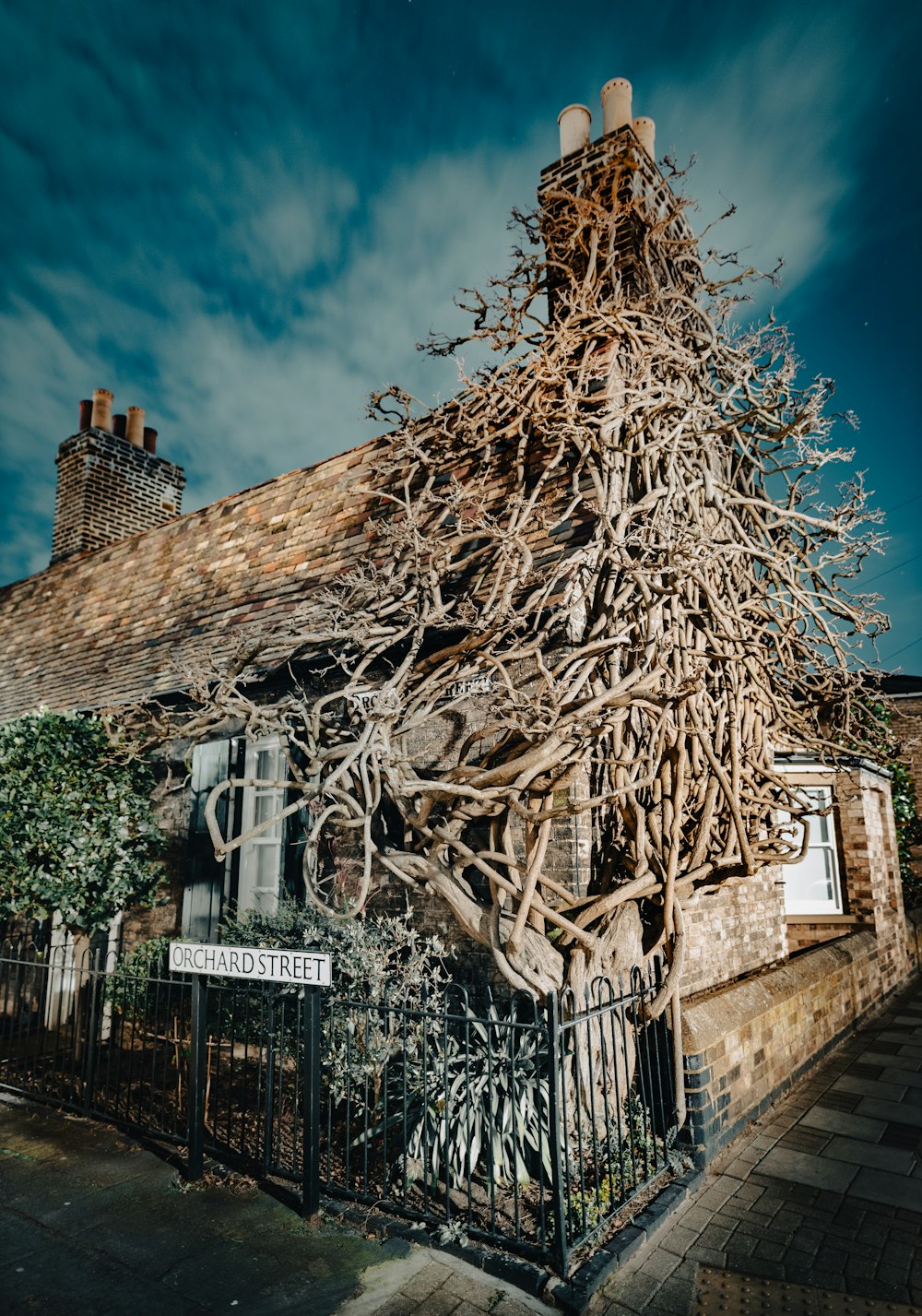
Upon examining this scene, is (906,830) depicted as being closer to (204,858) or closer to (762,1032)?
(762,1032)

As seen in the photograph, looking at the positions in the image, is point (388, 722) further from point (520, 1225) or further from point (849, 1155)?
point (849, 1155)

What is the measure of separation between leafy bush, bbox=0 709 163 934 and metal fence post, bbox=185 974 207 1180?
3.32m

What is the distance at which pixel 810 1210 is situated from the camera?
4.31 meters

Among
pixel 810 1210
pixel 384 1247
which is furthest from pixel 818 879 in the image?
pixel 384 1247

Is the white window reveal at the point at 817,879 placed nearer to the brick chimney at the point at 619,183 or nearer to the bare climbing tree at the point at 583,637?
the bare climbing tree at the point at 583,637

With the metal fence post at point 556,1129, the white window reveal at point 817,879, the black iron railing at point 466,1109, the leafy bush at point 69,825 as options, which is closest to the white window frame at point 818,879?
the white window reveal at point 817,879

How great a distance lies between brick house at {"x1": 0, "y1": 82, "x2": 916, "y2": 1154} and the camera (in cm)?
600

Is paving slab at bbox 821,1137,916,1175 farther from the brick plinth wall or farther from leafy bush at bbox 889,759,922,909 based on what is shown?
the brick plinth wall

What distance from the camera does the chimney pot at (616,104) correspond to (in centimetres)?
816

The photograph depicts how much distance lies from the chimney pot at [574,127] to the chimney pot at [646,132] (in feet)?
1.73

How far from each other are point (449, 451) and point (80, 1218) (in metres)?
6.40

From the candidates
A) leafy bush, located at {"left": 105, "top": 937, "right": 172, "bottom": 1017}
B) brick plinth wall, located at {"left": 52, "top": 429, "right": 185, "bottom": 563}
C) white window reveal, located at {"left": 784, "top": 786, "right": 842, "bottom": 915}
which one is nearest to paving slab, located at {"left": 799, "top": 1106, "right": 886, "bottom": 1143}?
white window reveal, located at {"left": 784, "top": 786, "right": 842, "bottom": 915}

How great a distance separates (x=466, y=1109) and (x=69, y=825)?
5.26 metres

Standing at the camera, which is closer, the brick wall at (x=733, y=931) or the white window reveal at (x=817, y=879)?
the brick wall at (x=733, y=931)
